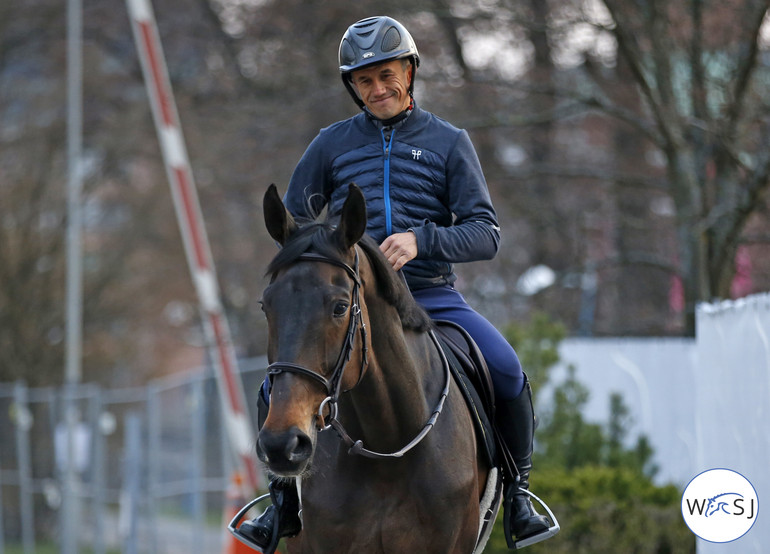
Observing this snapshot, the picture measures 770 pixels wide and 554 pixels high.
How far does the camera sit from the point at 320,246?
4500 millimetres

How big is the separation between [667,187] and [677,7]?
6.94 feet

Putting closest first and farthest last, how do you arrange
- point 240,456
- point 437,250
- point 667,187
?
point 437,250, point 240,456, point 667,187

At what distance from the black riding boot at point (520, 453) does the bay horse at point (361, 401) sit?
31cm

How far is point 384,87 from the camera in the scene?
5652 millimetres

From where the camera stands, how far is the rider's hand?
5.06 metres

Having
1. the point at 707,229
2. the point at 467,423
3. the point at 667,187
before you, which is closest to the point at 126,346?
the point at 667,187

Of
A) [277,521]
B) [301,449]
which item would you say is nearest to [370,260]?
[301,449]

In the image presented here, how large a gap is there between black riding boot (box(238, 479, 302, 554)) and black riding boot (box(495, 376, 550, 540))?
3.48 feet

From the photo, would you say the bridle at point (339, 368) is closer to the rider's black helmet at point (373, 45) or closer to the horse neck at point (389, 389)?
the horse neck at point (389, 389)

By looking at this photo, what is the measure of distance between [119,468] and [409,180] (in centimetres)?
1178

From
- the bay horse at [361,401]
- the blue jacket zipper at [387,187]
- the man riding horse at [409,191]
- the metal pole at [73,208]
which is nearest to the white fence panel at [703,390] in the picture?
the man riding horse at [409,191]

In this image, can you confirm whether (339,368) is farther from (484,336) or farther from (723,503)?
(723,503)

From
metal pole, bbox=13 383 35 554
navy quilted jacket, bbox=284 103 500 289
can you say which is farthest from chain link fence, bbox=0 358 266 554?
navy quilted jacket, bbox=284 103 500 289

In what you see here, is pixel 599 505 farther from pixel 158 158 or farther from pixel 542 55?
pixel 158 158
